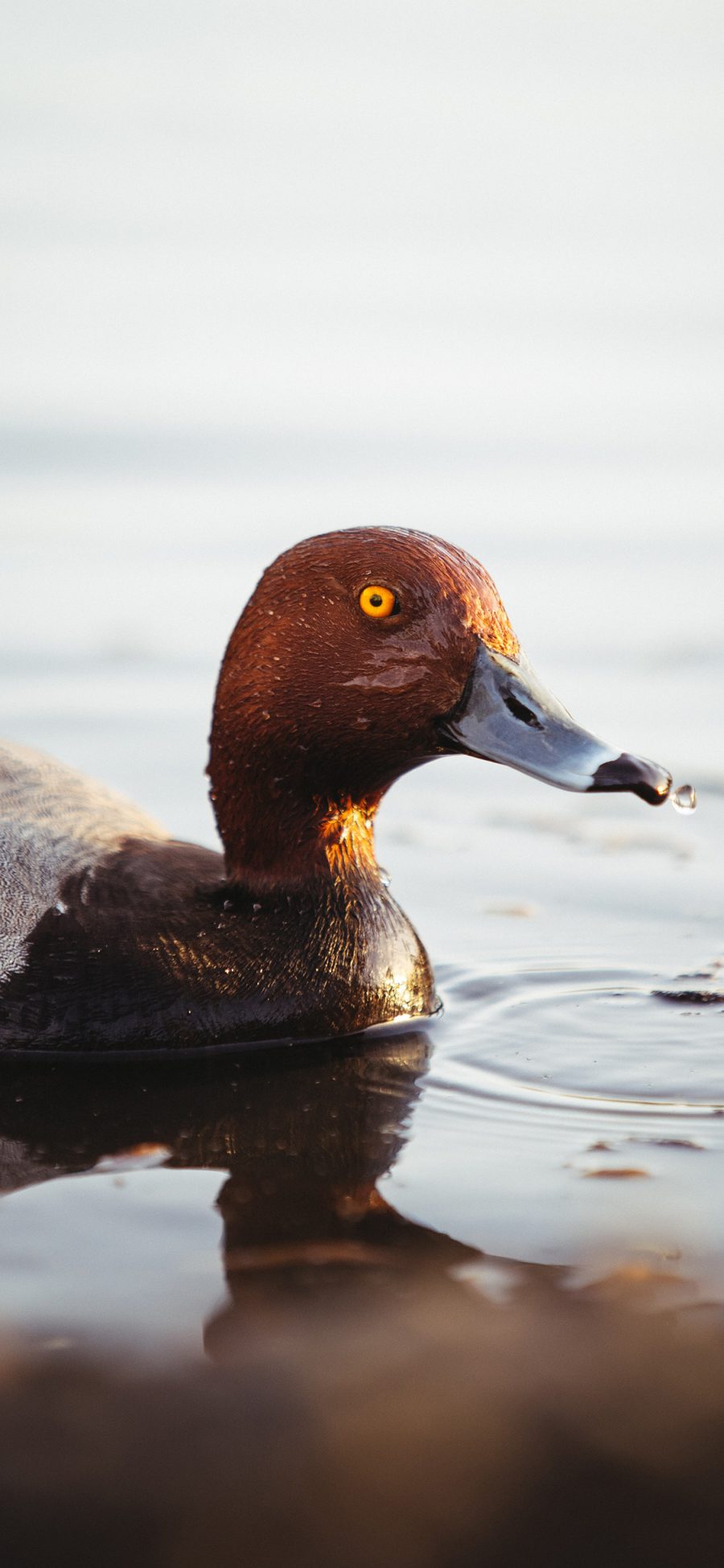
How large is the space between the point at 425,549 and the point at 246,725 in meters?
0.61

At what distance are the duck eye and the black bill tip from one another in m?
0.62

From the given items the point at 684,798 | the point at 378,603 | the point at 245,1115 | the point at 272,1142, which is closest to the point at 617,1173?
the point at 272,1142

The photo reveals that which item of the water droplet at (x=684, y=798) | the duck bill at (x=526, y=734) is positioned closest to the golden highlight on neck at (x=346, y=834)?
the duck bill at (x=526, y=734)

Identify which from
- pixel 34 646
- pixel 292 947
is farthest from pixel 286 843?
pixel 34 646

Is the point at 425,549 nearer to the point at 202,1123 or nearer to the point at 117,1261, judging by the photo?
the point at 202,1123

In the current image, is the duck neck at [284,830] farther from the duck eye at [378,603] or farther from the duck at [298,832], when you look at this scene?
the duck eye at [378,603]

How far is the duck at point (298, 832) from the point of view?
4.53 metres

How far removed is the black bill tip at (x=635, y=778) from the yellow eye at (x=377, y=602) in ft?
2.05

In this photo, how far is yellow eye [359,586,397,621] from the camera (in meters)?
4.59

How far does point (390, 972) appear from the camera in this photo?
4832mm

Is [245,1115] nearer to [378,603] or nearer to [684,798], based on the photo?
[378,603]

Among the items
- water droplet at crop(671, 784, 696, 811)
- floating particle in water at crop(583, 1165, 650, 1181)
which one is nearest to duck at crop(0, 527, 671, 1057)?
water droplet at crop(671, 784, 696, 811)

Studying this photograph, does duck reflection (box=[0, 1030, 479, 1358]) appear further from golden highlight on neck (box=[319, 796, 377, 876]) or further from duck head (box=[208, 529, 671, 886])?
Answer: duck head (box=[208, 529, 671, 886])

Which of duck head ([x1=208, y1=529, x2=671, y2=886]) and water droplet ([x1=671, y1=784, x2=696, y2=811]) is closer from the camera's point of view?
duck head ([x1=208, y1=529, x2=671, y2=886])
